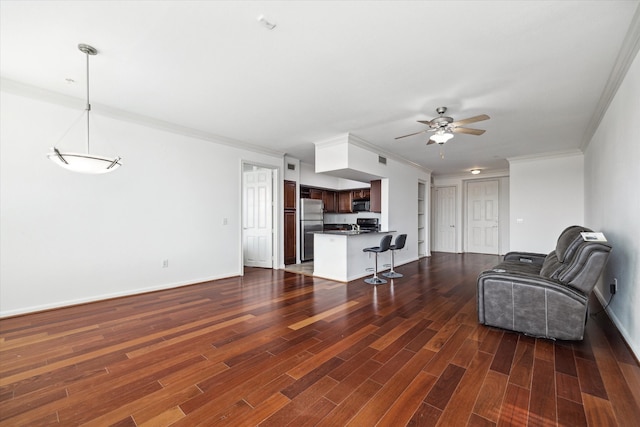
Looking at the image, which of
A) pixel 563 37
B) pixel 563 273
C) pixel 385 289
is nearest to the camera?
pixel 563 37

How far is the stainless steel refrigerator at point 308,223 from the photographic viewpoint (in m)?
7.11

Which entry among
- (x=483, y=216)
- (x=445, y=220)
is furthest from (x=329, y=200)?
(x=483, y=216)

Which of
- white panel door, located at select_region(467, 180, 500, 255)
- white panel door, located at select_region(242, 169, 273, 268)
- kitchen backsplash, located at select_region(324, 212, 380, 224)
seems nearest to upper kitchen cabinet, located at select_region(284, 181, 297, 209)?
white panel door, located at select_region(242, 169, 273, 268)

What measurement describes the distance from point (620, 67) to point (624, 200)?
4.27 ft

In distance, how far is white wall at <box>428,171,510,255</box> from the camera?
8.43 meters

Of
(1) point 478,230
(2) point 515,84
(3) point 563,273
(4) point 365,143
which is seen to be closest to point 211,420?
(3) point 563,273

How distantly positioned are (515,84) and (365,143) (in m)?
2.60

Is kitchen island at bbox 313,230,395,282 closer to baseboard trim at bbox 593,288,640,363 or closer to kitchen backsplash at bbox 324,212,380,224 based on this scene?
kitchen backsplash at bbox 324,212,380,224

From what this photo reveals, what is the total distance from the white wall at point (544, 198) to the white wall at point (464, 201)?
6.64 feet

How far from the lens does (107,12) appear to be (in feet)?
6.69

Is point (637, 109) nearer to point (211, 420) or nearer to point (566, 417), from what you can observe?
point (566, 417)

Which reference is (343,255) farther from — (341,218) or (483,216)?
(483,216)

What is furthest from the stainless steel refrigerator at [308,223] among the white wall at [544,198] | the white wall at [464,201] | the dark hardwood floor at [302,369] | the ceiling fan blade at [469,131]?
the white wall at [544,198]

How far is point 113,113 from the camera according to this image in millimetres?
3844
